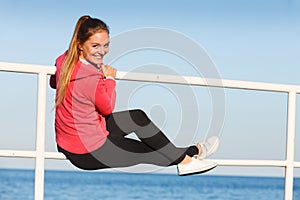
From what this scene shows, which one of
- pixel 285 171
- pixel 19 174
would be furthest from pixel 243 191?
pixel 285 171

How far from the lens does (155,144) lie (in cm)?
290

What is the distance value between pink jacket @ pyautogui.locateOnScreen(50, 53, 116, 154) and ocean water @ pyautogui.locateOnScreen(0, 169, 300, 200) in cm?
2216

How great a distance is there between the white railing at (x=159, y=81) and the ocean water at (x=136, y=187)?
21.9m

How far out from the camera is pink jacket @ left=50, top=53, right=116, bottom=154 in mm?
2852

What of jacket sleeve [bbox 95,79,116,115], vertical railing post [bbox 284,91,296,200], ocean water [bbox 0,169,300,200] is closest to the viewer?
jacket sleeve [bbox 95,79,116,115]

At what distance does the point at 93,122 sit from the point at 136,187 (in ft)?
86.1

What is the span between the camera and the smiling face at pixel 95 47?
2.89 meters

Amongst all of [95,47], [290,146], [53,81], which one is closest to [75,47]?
[95,47]

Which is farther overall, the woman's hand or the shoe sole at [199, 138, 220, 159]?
the shoe sole at [199, 138, 220, 159]

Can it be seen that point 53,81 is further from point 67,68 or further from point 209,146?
point 209,146

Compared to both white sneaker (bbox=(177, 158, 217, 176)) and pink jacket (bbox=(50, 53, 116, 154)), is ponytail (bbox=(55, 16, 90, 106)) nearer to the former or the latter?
pink jacket (bbox=(50, 53, 116, 154))

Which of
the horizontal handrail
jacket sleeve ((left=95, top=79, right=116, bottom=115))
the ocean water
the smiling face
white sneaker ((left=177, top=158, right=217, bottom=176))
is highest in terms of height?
the smiling face

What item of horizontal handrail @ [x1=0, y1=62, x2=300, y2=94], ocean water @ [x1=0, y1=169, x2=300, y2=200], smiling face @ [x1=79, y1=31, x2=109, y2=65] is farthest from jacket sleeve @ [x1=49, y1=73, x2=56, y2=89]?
ocean water @ [x1=0, y1=169, x2=300, y2=200]

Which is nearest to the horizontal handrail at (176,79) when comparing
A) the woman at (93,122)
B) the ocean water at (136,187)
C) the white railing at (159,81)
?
the white railing at (159,81)
